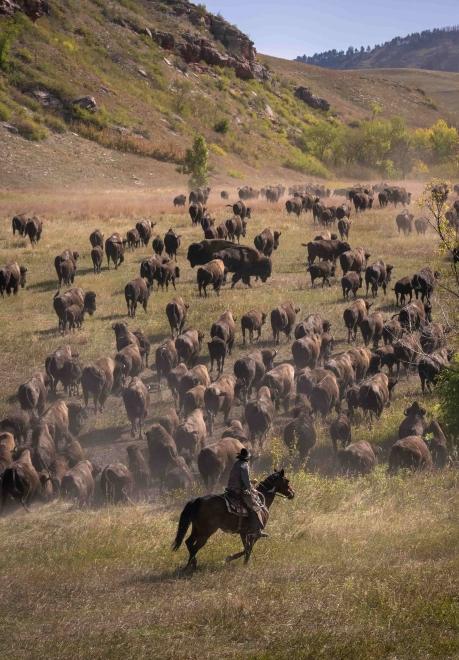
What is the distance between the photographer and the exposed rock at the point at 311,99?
12788 cm

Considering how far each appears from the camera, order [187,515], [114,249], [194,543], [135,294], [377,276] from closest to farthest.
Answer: [187,515] < [194,543] < [135,294] < [377,276] < [114,249]

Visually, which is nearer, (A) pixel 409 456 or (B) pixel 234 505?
(B) pixel 234 505

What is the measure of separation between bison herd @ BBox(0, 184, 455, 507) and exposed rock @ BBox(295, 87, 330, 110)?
334 ft

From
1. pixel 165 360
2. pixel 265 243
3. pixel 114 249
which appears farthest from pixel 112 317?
pixel 265 243

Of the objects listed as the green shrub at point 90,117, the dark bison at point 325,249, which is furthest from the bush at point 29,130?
the dark bison at point 325,249

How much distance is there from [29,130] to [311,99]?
69.3 meters

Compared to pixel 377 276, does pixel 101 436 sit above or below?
below

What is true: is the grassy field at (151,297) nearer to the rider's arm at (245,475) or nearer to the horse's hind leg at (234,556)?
the horse's hind leg at (234,556)

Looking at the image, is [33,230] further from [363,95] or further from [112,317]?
[363,95]

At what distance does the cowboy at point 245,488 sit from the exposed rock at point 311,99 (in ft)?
400

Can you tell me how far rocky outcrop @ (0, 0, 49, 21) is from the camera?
3346 inches

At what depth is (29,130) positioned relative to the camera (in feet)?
227

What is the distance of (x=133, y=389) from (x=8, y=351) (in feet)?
23.0

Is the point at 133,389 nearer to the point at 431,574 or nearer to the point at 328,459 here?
the point at 328,459
